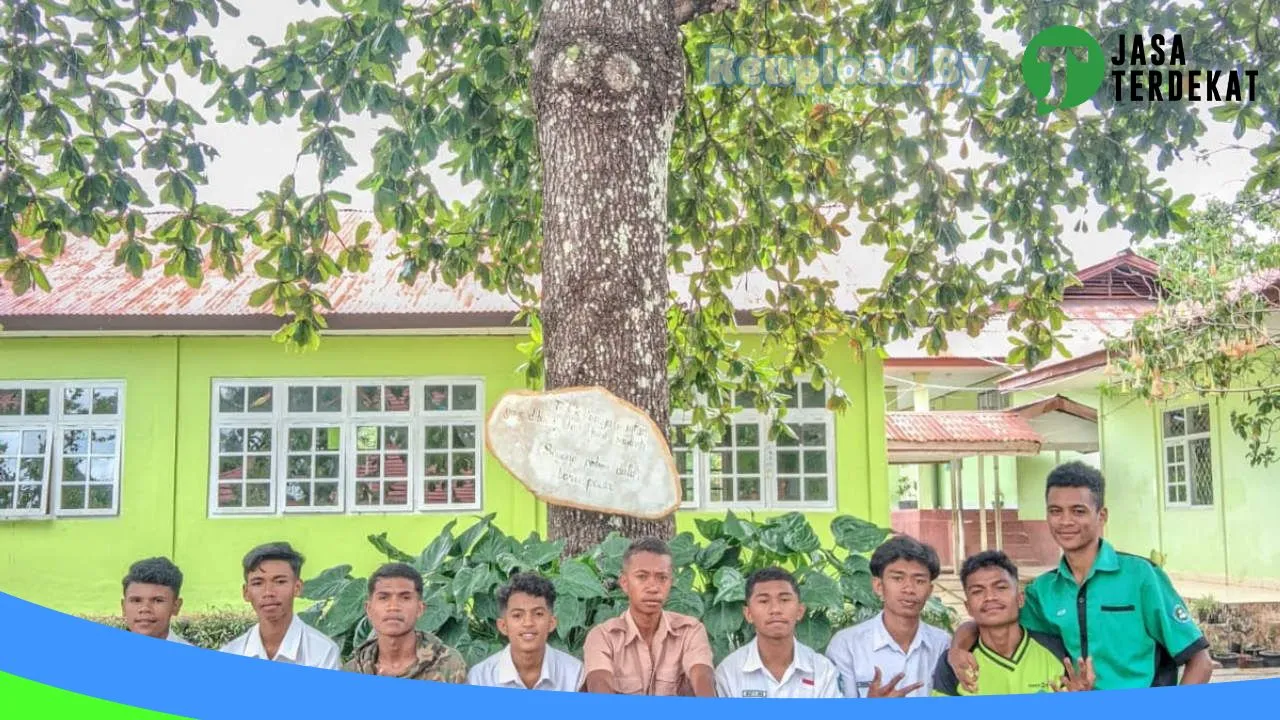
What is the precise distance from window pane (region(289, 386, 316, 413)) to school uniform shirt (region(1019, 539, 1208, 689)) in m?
5.26

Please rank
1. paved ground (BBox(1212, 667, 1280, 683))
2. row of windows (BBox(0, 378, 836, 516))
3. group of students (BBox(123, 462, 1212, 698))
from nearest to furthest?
1. group of students (BBox(123, 462, 1212, 698))
2. paved ground (BBox(1212, 667, 1280, 683))
3. row of windows (BBox(0, 378, 836, 516))

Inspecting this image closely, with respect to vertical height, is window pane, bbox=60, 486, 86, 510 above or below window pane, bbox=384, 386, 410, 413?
below

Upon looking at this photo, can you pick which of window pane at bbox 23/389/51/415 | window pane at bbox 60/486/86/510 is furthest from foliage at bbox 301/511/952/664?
window pane at bbox 23/389/51/415

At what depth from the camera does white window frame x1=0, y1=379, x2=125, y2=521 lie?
463 cm

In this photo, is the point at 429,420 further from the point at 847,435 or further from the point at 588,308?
the point at 588,308

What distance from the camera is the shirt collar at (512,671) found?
200cm

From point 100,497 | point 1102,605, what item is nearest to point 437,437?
point 100,497

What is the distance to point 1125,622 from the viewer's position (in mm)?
1921

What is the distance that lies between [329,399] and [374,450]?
0.39 metres

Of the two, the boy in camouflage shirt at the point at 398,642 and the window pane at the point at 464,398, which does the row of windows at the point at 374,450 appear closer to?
the window pane at the point at 464,398

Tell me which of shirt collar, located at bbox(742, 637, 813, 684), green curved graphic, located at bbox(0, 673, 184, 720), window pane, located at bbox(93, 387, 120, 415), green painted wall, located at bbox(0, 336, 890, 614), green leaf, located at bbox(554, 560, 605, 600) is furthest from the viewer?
window pane, located at bbox(93, 387, 120, 415)

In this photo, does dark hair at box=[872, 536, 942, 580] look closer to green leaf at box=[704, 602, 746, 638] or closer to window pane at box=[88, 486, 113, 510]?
green leaf at box=[704, 602, 746, 638]

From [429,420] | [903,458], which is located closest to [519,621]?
[429,420]

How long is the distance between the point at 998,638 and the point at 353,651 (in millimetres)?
1150
